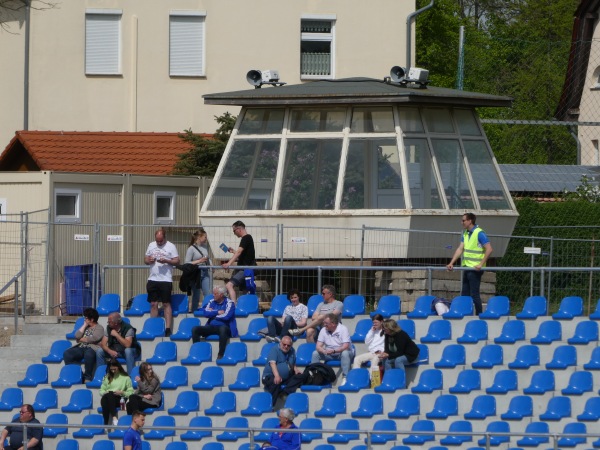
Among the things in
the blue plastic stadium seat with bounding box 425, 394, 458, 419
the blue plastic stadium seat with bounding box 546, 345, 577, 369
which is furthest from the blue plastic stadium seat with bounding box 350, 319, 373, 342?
the blue plastic stadium seat with bounding box 546, 345, 577, 369

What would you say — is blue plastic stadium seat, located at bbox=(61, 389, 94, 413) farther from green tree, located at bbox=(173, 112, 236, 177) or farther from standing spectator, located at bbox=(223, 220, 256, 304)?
green tree, located at bbox=(173, 112, 236, 177)

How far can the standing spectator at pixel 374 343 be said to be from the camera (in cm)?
1839

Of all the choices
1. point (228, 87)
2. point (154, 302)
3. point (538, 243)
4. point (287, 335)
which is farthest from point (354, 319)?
point (228, 87)

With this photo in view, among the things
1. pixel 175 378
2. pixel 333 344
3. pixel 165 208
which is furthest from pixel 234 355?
pixel 165 208

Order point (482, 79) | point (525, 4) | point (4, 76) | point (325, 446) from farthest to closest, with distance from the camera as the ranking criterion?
point (525, 4) < point (482, 79) < point (4, 76) < point (325, 446)

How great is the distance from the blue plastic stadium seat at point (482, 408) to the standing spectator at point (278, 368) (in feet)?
7.60

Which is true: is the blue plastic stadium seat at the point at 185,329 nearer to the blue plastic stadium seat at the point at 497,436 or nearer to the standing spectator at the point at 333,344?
the standing spectator at the point at 333,344

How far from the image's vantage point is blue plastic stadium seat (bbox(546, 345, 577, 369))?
18.0 meters

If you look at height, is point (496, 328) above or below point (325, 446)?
above

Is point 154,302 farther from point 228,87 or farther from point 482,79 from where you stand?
point 482,79

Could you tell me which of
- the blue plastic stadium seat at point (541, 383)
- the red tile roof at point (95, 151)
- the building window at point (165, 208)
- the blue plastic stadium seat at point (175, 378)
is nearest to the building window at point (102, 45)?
the red tile roof at point (95, 151)

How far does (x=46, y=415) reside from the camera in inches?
743

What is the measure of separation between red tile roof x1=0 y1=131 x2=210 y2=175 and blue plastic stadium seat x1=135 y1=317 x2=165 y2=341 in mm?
8317

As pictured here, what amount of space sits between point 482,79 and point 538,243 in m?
25.0
